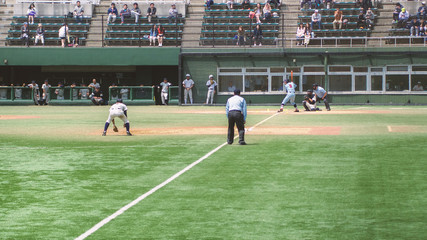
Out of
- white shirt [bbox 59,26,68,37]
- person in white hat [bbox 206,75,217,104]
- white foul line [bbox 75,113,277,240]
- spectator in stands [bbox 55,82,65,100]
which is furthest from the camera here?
white shirt [bbox 59,26,68,37]

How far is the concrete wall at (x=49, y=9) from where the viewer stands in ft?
163

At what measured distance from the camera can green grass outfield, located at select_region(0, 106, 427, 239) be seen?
335 inches

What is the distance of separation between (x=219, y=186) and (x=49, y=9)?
134ft

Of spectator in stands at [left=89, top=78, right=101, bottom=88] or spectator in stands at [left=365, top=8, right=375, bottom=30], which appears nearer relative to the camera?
spectator in stands at [left=89, top=78, right=101, bottom=88]

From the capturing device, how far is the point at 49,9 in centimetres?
4994

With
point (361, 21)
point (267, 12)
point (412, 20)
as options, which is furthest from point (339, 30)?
point (267, 12)

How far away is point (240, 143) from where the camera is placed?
18281 mm

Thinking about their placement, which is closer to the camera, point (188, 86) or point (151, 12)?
point (188, 86)

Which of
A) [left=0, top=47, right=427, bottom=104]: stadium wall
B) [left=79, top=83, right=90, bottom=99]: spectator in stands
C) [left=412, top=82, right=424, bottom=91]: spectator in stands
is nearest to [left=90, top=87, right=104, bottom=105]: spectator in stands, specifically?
[left=79, top=83, right=90, bottom=99]: spectator in stands

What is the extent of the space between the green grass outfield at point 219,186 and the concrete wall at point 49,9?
96.8ft

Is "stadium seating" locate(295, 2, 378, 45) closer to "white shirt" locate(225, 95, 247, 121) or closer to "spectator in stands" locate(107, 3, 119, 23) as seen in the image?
"spectator in stands" locate(107, 3, 119, 23)

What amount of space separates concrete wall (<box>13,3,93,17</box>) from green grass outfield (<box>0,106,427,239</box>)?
29494 millimetres

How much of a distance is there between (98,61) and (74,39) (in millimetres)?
2457

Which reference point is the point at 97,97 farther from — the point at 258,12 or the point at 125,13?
the point at 258,12
